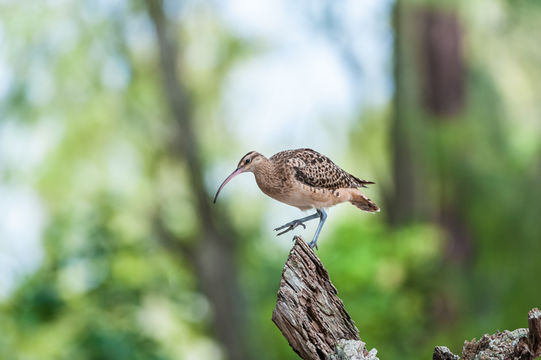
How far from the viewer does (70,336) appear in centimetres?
1037

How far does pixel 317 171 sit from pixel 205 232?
11.4 metres

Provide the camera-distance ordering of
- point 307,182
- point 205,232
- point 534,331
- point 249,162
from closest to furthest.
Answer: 1. point 534,331
2. point 249,162
3. point 307,182
4. point 205,232

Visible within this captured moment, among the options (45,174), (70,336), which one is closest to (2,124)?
(45,174)

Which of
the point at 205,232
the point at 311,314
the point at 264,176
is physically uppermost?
the point at 205,232

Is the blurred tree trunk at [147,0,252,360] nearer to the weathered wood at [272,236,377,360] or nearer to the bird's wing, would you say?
the bird's wing

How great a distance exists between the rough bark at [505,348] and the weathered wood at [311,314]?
0.47 metres

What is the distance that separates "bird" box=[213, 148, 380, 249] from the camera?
153 inches

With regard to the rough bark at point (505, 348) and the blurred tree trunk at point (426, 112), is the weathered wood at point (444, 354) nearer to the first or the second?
the rough bark at point (505, 348)

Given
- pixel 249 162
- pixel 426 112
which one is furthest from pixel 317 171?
pixel 426 112

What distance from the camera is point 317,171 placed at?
421 cm

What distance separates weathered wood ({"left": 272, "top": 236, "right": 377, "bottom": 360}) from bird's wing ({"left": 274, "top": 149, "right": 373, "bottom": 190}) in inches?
29.8

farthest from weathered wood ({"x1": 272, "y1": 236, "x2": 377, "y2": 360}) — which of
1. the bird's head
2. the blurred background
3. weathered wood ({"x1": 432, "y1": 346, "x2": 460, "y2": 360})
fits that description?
the blurred background

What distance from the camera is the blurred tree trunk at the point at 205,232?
15.1m

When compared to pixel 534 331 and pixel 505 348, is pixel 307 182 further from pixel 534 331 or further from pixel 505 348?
pixel 534 331
